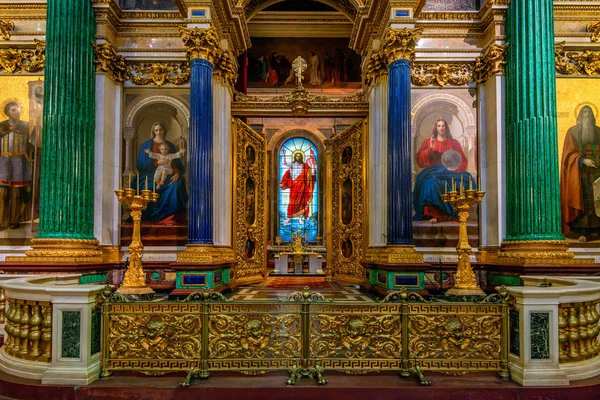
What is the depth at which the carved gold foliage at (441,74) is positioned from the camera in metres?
10.3

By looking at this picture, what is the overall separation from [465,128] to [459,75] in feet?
3.96

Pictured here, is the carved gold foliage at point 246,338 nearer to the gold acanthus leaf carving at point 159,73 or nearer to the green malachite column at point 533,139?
the green malachite column at point 533,139

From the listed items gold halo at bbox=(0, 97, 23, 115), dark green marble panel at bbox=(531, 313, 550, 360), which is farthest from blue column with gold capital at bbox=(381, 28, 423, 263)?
gold halo at bbox=(0, 97, 23, 115)

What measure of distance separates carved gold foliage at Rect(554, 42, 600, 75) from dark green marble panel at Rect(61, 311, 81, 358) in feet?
32.8

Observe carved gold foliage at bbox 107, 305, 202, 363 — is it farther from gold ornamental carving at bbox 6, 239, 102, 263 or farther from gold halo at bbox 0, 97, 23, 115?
gold halo at bbox 0, 97, 23, 115

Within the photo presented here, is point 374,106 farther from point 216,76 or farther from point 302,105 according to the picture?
point 216,76

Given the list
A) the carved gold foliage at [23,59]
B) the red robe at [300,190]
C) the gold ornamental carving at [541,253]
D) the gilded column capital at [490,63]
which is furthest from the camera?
the red robe at [300,190]

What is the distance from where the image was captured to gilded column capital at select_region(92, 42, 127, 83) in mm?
9656

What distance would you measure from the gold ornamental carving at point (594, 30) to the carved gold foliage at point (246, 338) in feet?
30.0

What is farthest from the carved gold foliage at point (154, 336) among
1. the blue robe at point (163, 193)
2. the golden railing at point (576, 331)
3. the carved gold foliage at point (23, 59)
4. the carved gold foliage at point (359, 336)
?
the carved gold foliage at point (23, 59)

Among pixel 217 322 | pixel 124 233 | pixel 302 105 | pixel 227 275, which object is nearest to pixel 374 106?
pixel 302 105

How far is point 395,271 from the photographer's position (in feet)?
29.5

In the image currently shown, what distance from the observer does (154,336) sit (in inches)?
183

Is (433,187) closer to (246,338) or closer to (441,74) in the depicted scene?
(441,74)
